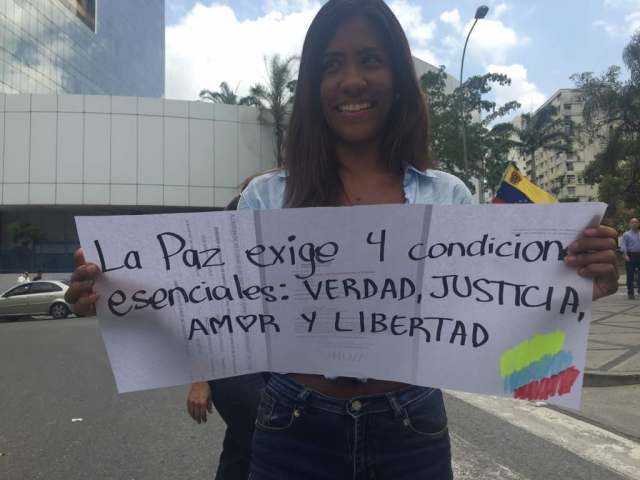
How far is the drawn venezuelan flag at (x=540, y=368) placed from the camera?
59.4 inches

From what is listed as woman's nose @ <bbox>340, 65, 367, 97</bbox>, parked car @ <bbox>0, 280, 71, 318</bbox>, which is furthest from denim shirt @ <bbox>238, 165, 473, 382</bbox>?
parked car @ <bbox>0, 280, 71, 318</bbox>

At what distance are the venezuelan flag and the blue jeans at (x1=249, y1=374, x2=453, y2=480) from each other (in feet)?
2.28

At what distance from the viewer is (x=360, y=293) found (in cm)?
154

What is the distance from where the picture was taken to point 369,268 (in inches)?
60.1

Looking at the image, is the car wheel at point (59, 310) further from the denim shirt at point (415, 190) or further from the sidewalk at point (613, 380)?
the denim shirt at point (415, 190)

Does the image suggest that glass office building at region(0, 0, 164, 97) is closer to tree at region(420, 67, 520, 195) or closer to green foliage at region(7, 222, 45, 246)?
green foliage at region(7, 222, 45, 246)

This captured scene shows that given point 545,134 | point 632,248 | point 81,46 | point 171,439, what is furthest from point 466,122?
point 81,46

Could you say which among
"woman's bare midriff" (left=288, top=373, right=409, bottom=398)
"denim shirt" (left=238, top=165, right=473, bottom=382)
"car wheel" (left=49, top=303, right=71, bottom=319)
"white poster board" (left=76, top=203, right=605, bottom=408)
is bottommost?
"car wheel" (left=49, top=303, right=71, bottom=319)

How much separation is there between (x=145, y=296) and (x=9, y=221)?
42.5 meters

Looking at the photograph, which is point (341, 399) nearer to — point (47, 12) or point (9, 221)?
point (9, 221)

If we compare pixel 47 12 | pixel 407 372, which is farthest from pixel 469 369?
pixel 47 12

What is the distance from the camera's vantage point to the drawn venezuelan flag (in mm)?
1509

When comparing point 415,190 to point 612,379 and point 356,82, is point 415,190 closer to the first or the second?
point 356,82

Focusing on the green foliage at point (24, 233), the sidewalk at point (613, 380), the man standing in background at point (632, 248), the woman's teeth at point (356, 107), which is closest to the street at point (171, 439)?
the sidewalk at point (613, 380)
